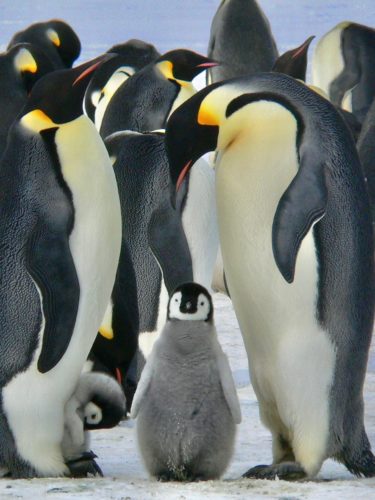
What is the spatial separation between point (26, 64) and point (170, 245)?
250cm

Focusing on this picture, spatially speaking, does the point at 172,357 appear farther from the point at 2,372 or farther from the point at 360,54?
the point at 360,54

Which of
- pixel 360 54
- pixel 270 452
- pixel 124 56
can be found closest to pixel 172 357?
pixel 270 452

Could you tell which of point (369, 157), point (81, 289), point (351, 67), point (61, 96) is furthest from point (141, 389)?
point (351, 67)

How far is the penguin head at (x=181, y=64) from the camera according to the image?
17.6 ft

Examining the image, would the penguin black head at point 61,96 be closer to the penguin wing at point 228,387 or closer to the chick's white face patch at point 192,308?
the chick's white face patch at point 192,308

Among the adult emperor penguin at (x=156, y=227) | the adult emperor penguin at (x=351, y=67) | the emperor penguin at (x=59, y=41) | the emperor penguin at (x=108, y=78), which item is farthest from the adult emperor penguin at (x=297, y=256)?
the adult emperor penguin at (x=351, y=67)

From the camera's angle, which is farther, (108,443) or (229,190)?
(108,443)

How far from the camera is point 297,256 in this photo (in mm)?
3051

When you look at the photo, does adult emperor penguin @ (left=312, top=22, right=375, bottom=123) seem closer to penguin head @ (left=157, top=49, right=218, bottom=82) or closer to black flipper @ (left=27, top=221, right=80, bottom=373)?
penguin head @ (left=157, top=49, right=218, bottom=82)

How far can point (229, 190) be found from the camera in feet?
10.4

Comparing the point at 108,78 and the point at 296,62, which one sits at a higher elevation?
the point at 296,62

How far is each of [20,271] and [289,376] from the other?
70 centimetres

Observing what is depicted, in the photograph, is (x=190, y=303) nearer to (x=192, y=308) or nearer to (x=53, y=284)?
(x=192, y=308)

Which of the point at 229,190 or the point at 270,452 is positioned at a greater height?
the point at 229,190
